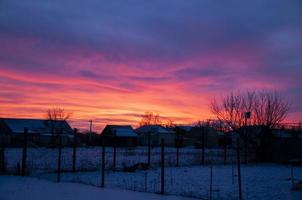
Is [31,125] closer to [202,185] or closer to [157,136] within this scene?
[157,136]

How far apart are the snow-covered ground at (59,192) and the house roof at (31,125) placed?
59.6m

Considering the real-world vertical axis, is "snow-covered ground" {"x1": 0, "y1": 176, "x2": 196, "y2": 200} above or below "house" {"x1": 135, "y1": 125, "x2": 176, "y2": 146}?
below

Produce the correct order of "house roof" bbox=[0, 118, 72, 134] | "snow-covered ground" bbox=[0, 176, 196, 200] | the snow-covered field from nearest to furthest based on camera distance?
"snow-covered ground" bbox=[0, 176, 196, 200]
the snow-covered field
"house roof" bbox=[0, 118, 72, 134]

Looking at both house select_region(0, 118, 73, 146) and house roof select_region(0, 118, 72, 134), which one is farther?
house roof select_region(0, 118, 72, 134)

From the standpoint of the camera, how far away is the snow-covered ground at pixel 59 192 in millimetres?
11109

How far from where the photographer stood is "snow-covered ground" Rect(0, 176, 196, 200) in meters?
11.1

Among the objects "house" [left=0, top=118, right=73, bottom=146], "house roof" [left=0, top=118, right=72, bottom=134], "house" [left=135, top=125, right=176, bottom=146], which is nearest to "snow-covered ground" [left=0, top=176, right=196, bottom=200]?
"house" [left=0, top=118, right=73, bottom=146]

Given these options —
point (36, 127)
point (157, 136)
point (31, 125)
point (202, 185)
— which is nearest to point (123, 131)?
point (157, 136)

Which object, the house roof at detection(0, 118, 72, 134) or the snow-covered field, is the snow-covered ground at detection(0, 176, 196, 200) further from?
the house roof at detection(0, 118, 72, 134)

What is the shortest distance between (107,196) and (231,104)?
78.4 feet

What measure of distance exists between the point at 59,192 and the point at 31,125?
65.3 metres

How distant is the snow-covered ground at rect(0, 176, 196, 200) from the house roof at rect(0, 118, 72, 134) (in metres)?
59.6

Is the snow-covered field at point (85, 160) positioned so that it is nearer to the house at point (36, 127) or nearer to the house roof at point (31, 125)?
the house at point (36, 127)

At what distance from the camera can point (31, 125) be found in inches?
2926
